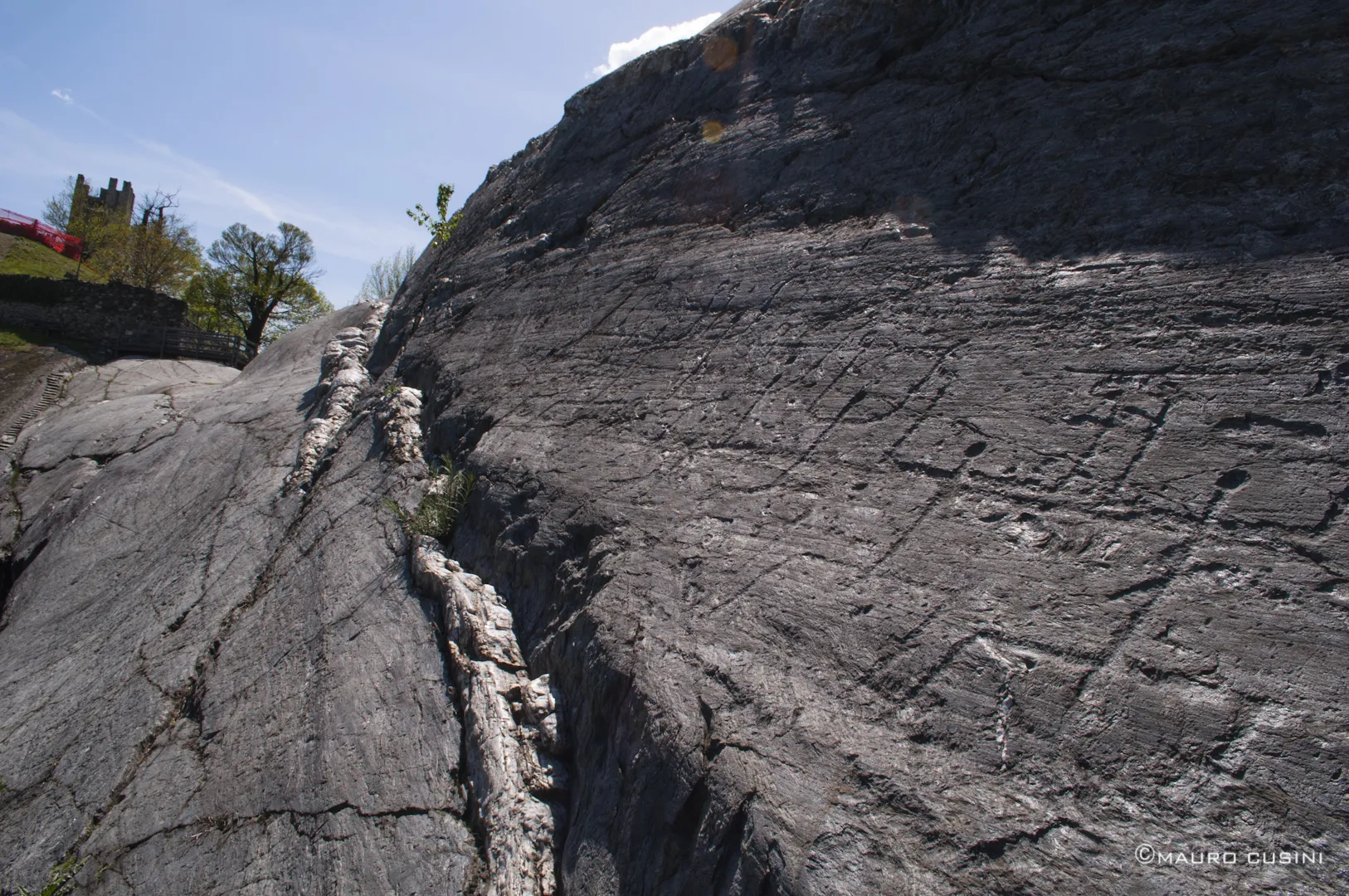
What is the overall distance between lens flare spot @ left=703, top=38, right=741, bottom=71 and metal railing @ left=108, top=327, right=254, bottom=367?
14.4 m

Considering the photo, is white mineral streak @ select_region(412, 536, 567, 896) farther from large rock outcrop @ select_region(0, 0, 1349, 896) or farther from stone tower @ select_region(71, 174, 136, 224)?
stone tower @ select_region(71, 174, 136, 224)

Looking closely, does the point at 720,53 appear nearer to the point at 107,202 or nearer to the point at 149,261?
the point at 149,261

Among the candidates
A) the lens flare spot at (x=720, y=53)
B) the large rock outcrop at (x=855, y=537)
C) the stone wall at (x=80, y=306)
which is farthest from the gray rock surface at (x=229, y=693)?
the stone wall at (x=80, y=306)

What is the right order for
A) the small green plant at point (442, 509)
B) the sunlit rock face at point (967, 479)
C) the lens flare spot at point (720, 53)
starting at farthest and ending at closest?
the lens flare spot at point (720, 53), the small green plant at point (442, 509), the sunlit rock face at point (967, 479)

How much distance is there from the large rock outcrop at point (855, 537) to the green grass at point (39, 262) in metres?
30.5

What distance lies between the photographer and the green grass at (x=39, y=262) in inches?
1108

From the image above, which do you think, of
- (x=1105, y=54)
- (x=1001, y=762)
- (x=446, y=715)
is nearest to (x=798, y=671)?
(x=1001, y=762)

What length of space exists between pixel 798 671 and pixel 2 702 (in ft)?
17.6

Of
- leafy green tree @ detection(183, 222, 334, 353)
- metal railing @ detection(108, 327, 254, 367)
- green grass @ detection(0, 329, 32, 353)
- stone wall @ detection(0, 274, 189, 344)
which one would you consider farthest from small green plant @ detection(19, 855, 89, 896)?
leafy green tree @ detection(183, 222, 334, 353)

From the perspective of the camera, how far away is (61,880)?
3.44m

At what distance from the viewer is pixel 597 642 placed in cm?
298

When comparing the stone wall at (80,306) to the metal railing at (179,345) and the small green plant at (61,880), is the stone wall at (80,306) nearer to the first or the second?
the metal railing at (179,345)

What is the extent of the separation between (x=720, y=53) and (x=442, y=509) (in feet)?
12.1

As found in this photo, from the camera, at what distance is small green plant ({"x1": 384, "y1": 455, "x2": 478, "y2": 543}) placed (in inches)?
175
